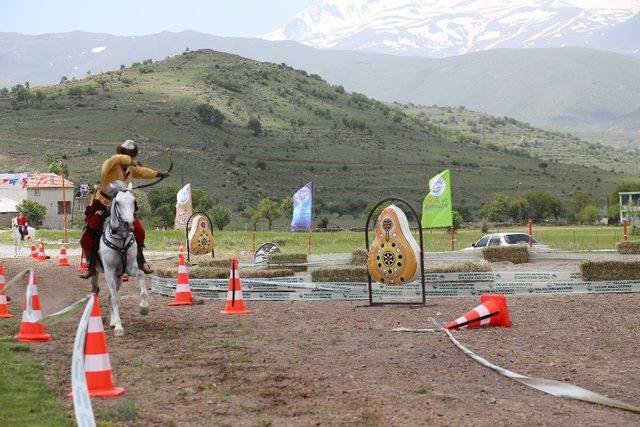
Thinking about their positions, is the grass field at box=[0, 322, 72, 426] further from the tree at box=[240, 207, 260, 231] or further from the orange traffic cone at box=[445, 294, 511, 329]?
the tree at box=[240, 207, 260, 231]

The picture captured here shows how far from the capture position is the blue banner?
128ft

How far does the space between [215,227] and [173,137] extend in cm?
5165

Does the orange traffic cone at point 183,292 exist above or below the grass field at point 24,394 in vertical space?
above

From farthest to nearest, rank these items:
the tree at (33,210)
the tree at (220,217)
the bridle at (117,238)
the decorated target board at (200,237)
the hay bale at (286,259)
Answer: the tree at (33,210)
the tree at (220,217)
the decorated target board at (200,237)
the hay bale at (286,259)
the bridle at (117,238)

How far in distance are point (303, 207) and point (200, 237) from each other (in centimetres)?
590

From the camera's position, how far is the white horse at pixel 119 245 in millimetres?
16469

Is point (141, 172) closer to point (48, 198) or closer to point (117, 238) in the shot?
point (117, 238)

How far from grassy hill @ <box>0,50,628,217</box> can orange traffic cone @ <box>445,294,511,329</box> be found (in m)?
108

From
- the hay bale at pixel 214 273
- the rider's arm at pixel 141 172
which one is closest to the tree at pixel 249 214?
the hay bale at pixel 214 273

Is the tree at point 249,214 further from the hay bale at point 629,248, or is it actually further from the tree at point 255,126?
the hay bale at point 629,248

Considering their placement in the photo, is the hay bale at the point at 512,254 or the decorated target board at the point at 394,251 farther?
the hay bale at the point at 512,254

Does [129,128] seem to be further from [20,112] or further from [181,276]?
[181,276]

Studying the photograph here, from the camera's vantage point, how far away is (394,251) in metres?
18.5

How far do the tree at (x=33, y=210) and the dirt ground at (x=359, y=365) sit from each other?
10528 centimetres
